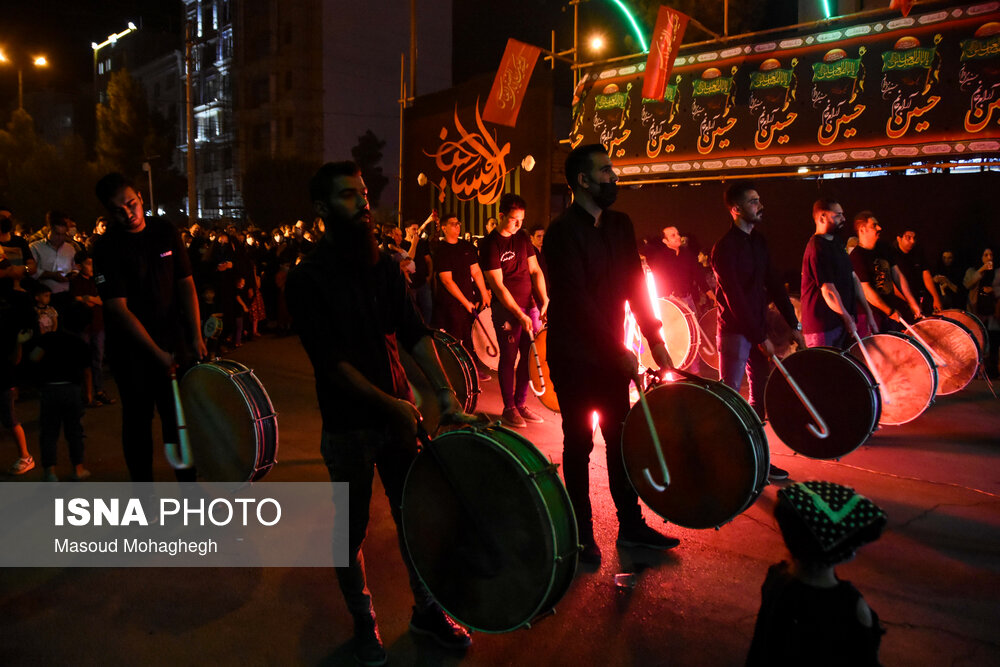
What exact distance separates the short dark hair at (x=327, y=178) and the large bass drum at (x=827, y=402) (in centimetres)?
393

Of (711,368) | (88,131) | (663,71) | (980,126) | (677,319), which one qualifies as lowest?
(711,368)

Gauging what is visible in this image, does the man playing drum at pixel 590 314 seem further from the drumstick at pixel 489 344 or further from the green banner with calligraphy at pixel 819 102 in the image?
the green banner with calligraphy at pixel 819 102

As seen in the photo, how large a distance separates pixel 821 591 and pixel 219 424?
392cm

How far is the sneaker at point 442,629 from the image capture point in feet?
11.5

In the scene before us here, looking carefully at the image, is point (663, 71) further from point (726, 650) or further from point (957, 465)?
point (726, 650)

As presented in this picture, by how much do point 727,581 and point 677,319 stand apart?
551 cm

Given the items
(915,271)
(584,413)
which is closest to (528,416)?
(584,413)

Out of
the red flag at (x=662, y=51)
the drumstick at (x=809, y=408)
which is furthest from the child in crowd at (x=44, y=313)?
the red flag at (x=662, y=51)

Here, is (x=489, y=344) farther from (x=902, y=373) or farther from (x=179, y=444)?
(x=179, y=444)

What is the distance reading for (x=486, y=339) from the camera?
9.31m

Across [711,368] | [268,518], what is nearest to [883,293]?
[711,368]

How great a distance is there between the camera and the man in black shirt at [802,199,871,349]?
6.71 metres

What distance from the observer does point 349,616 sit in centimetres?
385

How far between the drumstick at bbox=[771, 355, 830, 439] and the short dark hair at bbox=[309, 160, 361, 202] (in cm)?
375
